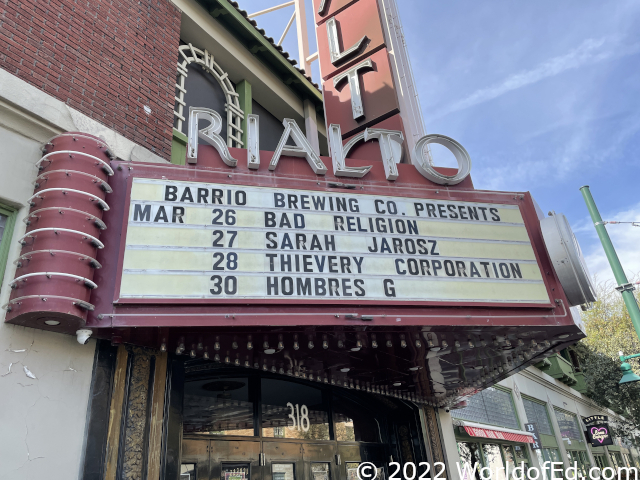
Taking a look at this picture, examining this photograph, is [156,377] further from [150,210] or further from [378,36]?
[378,36]

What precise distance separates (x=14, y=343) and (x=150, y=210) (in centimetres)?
177

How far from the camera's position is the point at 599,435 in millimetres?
20625

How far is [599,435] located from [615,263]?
16689 mm

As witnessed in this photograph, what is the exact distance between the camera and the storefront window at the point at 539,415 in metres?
17.3

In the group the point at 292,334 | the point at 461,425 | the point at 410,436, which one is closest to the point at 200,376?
the point at 292,334

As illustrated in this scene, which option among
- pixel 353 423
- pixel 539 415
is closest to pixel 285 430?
pixel 353 423

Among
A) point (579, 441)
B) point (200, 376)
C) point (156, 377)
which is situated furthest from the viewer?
point (579, 441)

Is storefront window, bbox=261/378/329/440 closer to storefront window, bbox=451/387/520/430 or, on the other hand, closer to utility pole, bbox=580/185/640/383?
storefront window, bbox=451/387/520/430

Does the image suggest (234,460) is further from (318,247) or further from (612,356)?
(612,356)

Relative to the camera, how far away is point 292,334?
4.97 metres

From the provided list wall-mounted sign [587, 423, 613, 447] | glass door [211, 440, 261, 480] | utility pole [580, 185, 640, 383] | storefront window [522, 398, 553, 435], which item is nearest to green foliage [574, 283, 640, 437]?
wall-mounted sign [587, 423, 613, 447]

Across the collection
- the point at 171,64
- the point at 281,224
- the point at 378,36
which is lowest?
the point at 281,224

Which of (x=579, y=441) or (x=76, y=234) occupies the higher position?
(x=76, y=234)

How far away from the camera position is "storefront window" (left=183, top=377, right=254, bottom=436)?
6.54m
